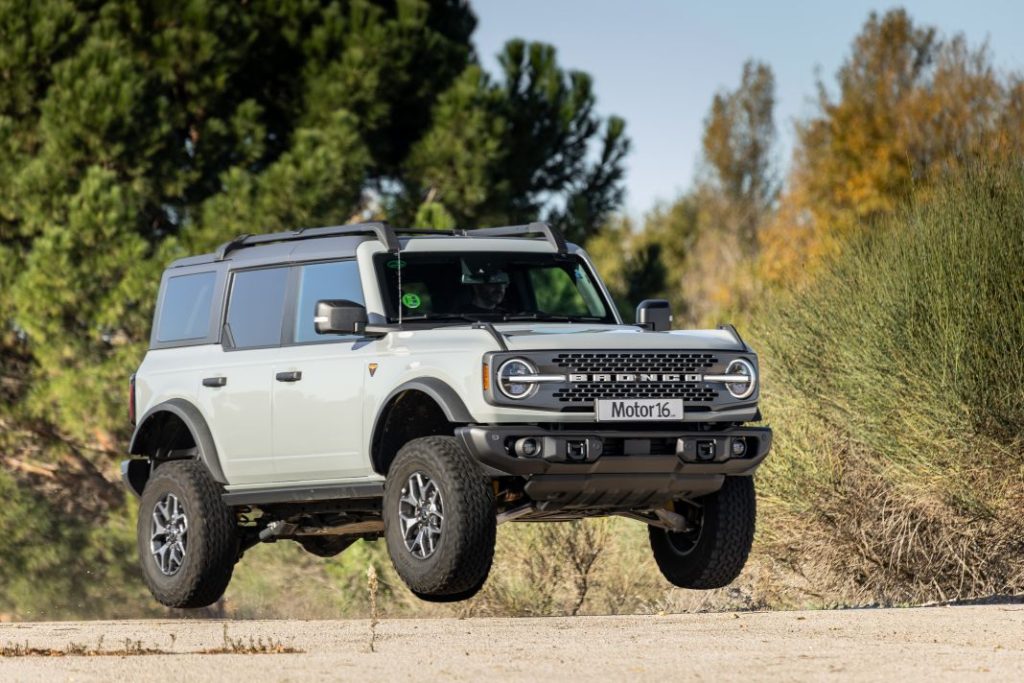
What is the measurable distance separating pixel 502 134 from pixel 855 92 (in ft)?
75.0

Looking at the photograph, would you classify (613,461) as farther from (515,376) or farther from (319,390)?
(319,390)

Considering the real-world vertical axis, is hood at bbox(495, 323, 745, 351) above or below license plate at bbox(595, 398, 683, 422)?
above

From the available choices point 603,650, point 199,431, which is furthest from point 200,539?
point 603,650

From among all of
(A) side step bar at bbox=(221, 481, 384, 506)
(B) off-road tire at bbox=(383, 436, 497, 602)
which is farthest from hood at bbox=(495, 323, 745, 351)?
(A) side step bar at bbox=(221, 481, 384, 506)

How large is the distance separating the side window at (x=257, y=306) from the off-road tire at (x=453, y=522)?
1657 millimetres

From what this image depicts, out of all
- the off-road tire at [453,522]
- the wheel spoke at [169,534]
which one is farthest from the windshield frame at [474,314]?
the wheel spoke at [169,534]

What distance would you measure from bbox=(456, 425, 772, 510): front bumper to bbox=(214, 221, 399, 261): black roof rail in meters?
1.54

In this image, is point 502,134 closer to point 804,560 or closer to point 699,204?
point 804,560

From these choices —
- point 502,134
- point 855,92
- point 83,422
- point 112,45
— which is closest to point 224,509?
point 83,422

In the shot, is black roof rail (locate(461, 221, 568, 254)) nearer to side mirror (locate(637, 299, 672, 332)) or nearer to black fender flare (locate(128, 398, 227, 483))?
side mirror (locate(637, 299, 672, 332))

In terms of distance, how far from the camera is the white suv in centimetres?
917

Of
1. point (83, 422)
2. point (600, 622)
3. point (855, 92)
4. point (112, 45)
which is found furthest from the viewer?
point (855, 92)

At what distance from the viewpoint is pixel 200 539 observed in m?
11.0

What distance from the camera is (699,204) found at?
63562 millimetres
